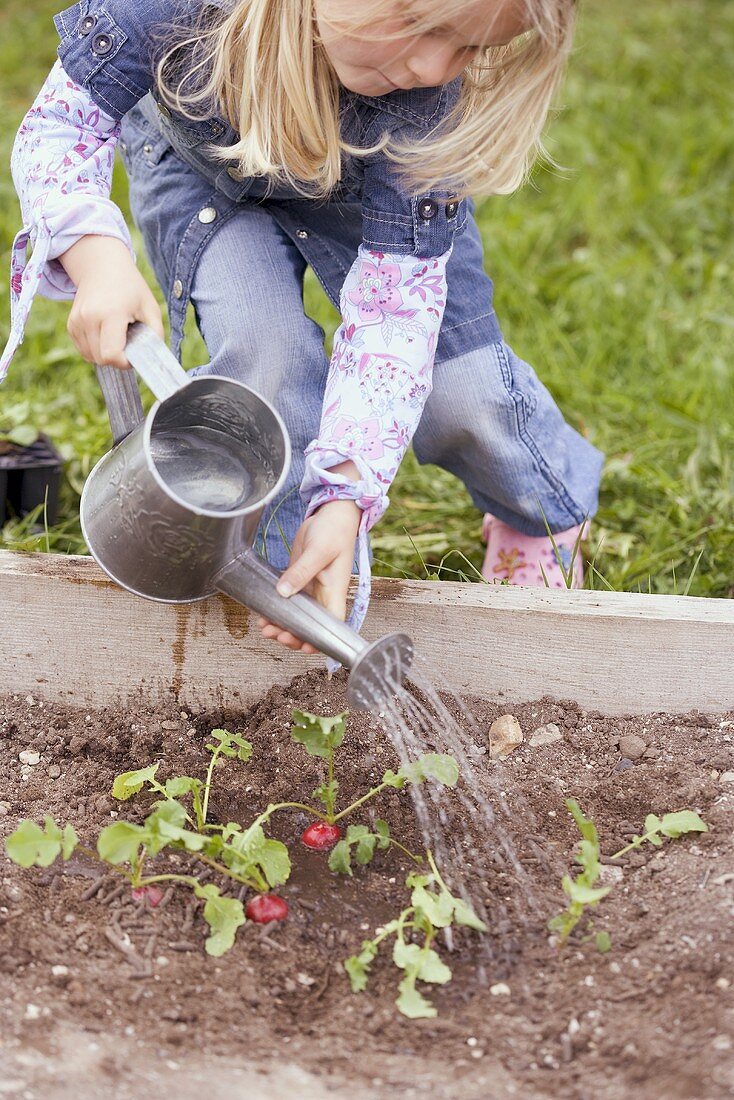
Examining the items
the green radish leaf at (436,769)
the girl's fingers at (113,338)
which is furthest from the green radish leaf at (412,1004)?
the girl's fingers at (113,338)

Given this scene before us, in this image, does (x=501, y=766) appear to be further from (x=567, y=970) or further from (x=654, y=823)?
(x=567, y=970)

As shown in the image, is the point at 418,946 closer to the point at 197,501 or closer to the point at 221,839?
the point at 221,839

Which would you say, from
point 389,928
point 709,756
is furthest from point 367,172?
point 389,928

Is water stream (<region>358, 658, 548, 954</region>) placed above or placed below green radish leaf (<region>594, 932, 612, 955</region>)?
below

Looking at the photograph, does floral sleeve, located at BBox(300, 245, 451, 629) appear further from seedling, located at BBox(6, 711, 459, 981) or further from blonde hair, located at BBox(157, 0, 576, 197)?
seedling, located at BBox(6, 711, 459, 981)

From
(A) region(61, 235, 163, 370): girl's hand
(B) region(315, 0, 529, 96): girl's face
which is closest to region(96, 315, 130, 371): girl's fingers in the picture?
(A) region(61, 235, 163, 370): girl's hand

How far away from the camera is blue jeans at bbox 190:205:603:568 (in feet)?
6.84

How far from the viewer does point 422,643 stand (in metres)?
1.83

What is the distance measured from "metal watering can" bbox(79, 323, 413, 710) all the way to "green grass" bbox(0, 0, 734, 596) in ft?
1.84

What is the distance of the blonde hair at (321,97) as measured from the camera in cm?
164

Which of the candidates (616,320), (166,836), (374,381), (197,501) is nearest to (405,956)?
(166,836)

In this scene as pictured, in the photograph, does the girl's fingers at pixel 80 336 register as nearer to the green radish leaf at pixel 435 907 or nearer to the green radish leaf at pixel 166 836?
the green radish leaf at pixel 166 836

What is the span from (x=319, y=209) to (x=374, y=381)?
0.50m

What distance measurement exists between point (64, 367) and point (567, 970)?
2.08 metres
